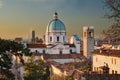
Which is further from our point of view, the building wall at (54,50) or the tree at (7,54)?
the building wall at (54,50)

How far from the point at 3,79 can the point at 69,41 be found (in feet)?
285

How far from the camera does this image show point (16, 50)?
1920 cm

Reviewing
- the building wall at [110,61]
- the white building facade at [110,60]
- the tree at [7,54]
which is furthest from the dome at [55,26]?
the tree at [7,54]

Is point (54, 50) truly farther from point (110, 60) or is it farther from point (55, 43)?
point (110, 60)

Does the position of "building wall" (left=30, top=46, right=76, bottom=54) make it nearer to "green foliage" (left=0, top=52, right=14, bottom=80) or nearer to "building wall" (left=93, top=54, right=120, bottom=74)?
"building wall" (left=93, top=54, right=120, bottom=74)

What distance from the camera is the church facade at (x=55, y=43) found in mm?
91500

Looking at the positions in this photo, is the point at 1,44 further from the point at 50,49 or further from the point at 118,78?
the point at 50,49

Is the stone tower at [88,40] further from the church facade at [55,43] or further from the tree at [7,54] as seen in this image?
the tree at [7,54]

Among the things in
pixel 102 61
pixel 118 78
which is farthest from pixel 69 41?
pixel 118 78

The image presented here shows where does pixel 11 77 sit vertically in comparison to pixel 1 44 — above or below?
below

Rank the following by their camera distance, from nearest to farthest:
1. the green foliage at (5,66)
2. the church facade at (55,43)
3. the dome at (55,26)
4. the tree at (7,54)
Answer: the green foliage at (5,66) < the tree at (7,54) < the church facade at (55,43) < the dome at (55,26)

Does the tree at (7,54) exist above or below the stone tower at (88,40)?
below

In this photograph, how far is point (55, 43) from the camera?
94438mm

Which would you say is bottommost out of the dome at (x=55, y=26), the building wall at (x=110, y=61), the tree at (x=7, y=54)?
the building wall at (x=110, y=61)
